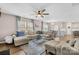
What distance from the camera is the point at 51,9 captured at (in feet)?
6.61

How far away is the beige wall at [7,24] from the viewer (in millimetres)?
1964

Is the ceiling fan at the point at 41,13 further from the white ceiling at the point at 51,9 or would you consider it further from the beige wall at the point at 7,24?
the beige wall at the point at 7,24

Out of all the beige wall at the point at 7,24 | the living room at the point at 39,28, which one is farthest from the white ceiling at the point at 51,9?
the beige wall at the point at 7,24

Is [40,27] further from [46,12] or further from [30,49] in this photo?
[30,49]

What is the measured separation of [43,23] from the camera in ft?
6.73

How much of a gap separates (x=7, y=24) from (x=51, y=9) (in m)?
0.88

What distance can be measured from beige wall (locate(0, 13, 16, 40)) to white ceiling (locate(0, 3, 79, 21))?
0.39ft

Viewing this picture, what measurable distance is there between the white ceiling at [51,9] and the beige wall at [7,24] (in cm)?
12

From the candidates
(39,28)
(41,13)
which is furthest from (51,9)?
(39,28)

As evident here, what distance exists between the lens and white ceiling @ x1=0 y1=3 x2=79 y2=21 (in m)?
1.99

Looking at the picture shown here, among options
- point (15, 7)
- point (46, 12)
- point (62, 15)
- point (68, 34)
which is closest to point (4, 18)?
point (15, 7)

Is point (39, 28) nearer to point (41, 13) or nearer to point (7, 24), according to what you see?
point (41, 13)

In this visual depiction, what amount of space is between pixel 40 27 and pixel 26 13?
0.38 metres

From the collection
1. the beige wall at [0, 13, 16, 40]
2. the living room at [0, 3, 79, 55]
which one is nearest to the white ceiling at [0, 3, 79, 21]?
the living room at [0, 3, 79, 55]
